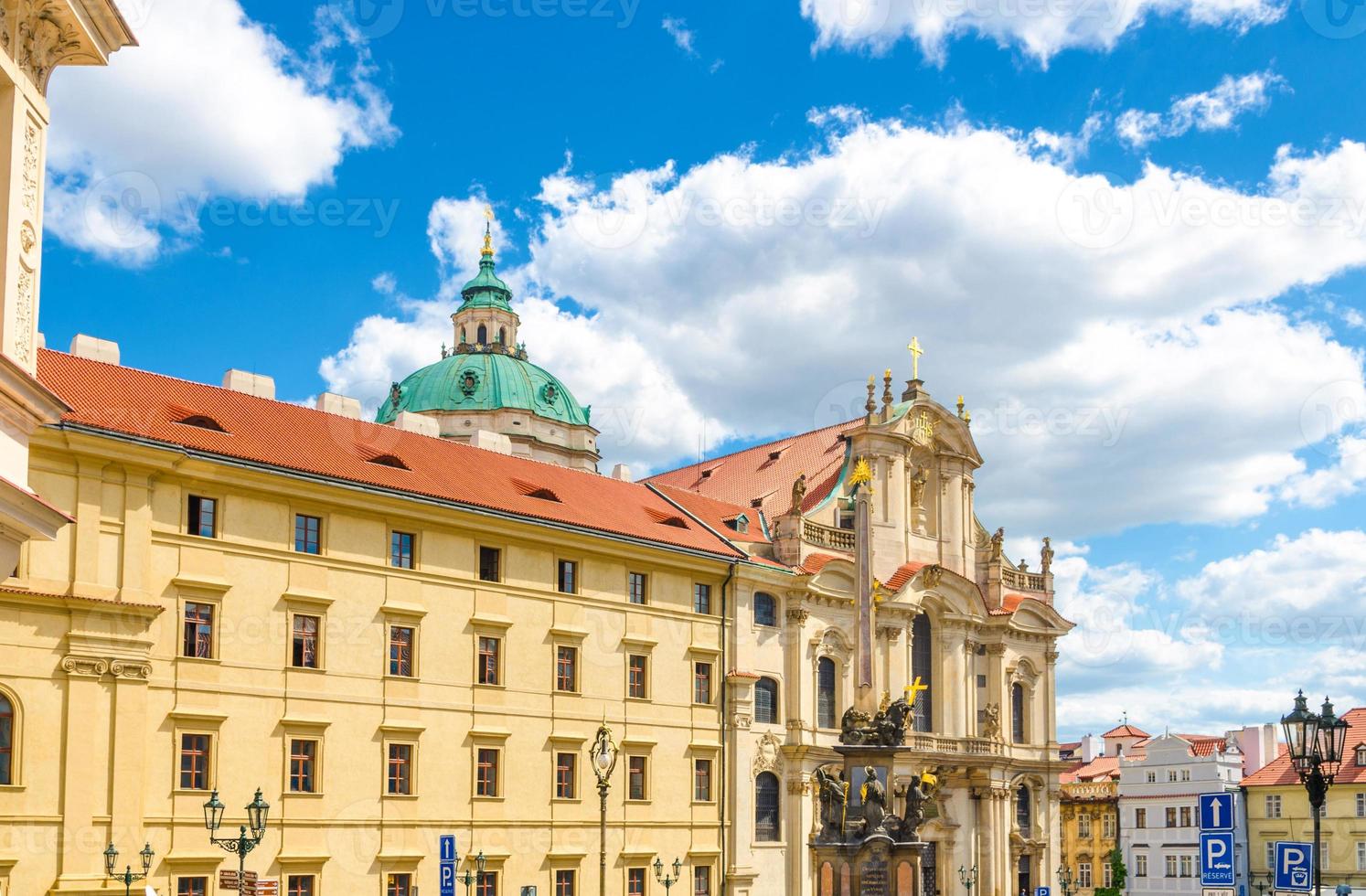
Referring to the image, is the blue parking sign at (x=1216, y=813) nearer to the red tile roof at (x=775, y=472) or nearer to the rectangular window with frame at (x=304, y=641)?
the rectangular window with frame at (x=304, y=641)

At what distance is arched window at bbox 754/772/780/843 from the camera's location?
200 feet

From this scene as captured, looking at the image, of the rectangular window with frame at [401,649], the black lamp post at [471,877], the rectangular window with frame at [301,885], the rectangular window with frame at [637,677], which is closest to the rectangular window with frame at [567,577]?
the rectangular window with frame at [637,677]

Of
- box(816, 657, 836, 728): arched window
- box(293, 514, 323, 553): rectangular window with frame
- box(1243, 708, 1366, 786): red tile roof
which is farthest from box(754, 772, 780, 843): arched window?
box(1243, 708, 1366, 786): red tile roof

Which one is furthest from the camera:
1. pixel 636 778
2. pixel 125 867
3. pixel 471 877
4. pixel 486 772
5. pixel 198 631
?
pixel 636 778

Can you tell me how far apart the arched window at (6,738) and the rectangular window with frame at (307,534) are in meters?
9.79

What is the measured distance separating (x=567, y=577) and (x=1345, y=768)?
5760 centimetres

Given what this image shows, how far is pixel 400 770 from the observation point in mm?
47438

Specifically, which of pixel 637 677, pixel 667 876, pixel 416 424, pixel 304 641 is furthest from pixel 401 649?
pixel 416 424

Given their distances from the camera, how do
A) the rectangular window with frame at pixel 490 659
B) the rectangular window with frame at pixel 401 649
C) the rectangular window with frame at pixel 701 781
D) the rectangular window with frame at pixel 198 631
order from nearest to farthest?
the rectangular window with frame at pixel 198 631 → the rectangular window with frame at pixel 401 649 → the rectangular window with frame at pixel 490 659 → the rectangular window with frame at pixel 701 781

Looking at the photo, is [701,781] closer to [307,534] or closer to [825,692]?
[825,692]

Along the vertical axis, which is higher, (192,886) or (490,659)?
(490,659)

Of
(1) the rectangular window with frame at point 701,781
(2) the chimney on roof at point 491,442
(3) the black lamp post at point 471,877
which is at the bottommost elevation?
(3) the black lamp post at point 471,877

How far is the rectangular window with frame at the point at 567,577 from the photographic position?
53.7 meters

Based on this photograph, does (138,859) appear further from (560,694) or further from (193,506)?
(560,694)
